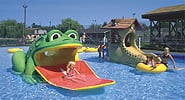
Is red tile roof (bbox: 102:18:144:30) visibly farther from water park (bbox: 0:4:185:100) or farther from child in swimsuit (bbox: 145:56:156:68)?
child in swimsuit (bbox: 145:56:156:68)

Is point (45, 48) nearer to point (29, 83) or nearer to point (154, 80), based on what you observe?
point (29, 83)

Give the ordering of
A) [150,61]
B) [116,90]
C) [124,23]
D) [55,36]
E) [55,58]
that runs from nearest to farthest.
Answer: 1. [116,90]
2. [55,36]
3. [55,58]
4. [150,61]
5. [124,23]

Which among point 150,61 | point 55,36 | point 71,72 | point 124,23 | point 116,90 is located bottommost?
point 116,90

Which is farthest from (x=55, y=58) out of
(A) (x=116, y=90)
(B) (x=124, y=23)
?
(B) (x=124, y=23)

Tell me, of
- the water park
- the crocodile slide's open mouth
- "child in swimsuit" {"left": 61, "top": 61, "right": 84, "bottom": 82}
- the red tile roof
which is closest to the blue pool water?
the water park

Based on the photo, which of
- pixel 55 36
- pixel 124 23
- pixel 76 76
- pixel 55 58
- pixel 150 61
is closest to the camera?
pixel 76 76

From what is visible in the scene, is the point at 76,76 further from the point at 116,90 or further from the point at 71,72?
the point at 116,90

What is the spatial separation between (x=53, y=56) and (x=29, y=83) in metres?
1.38

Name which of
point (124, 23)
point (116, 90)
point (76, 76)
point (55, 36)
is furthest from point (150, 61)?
point (55, 36)

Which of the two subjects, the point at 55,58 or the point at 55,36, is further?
the point at 55,58

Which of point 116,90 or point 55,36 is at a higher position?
point 55,36

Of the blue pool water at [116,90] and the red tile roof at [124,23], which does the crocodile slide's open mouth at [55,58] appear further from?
the red tile roof at [124,23]

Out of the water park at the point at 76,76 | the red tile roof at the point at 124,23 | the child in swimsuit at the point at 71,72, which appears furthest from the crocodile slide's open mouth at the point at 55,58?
the red tile roof at the point at 124,23

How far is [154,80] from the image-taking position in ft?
32.7
